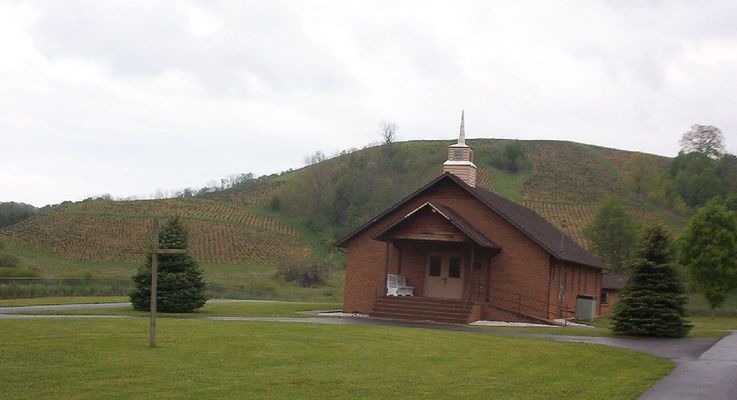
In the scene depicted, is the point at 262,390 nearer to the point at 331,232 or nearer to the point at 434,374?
the point at 434,374

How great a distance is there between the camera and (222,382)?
12680 millimetres

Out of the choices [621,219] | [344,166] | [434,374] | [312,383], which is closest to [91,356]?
[312,383]

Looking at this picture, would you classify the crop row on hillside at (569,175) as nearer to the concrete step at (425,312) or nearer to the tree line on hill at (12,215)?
the tree line on hill at (12,215)

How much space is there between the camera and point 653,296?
2653cm

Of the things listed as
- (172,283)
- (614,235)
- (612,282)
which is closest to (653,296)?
(172,283)

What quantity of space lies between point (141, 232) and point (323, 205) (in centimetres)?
3053

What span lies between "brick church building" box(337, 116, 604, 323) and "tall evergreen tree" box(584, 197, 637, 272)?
83.0 ft

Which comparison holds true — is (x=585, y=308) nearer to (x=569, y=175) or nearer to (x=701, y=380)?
(x=701, y=380)

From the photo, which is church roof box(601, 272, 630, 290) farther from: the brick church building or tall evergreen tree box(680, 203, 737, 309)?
the brick church building

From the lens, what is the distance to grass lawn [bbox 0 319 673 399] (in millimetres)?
12188

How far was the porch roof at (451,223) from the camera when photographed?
32.7 metres

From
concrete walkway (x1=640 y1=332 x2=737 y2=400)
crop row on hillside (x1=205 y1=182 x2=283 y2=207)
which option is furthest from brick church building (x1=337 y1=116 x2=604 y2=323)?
crop row on hillside (x1=205 y1=182 x2=283 y2=207)

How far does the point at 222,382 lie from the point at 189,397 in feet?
4.53

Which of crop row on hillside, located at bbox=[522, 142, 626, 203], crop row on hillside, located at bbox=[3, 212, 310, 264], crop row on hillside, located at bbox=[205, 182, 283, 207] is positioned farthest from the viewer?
crop row on hillside, located at bbox=[205, 182, 283, 207]
